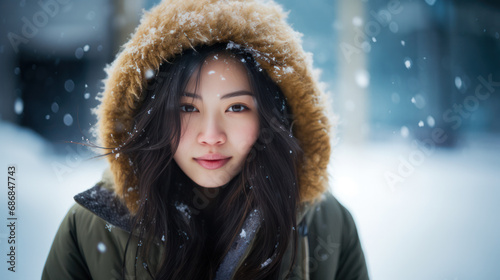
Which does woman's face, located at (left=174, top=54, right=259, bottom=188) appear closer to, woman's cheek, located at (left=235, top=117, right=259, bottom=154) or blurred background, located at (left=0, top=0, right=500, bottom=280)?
woman's cheek, located at (left=235, top=117, right=259, bottom=154)

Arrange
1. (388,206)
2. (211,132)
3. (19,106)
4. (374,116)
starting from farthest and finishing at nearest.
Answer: (374,116) < (19,106) < (388,206) < (211,132)

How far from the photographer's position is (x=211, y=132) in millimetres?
943

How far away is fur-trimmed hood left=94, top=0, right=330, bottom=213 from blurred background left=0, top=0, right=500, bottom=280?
0.35 feet

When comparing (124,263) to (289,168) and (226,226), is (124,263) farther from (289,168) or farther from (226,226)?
(289,168)

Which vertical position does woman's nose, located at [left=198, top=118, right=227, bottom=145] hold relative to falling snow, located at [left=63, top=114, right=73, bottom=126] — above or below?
below

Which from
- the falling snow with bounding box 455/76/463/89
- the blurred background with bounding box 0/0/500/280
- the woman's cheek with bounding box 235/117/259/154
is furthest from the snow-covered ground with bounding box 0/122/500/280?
the falling snow with bounding box 455/76/463/89

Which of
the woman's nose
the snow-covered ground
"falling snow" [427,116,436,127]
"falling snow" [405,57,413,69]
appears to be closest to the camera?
the woman's nose

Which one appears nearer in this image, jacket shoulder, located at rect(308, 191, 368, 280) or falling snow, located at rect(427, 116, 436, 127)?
jacket shoulder, located at rect(308, 191, 368, 280)

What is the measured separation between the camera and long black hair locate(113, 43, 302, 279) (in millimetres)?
995

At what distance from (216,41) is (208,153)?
0.36 m

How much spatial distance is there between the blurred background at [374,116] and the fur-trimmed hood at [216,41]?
11cm

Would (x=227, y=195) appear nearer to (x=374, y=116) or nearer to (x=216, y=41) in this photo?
(x=216, y=41)

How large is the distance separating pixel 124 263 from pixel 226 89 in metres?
0.66

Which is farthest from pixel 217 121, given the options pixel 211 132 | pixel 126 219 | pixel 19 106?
pixel 19 106
